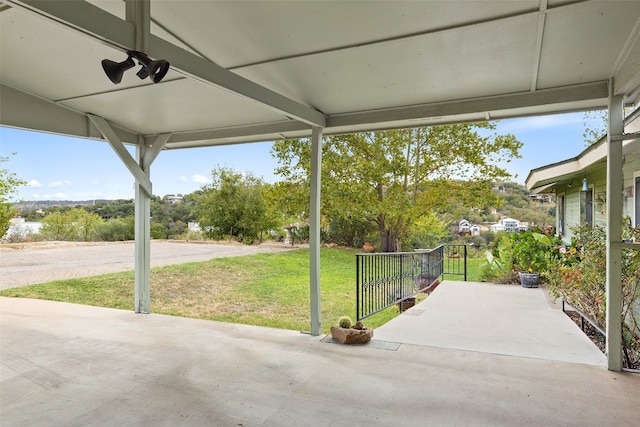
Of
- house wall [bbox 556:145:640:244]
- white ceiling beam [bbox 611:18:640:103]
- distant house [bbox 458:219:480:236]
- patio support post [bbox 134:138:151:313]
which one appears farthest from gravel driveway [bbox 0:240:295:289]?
white ceiling beam [bbox 611:18:640:103]

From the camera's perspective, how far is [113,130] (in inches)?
198

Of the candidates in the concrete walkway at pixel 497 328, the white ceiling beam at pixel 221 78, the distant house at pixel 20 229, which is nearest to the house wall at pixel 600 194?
the concrete walkway at pixel 497 328

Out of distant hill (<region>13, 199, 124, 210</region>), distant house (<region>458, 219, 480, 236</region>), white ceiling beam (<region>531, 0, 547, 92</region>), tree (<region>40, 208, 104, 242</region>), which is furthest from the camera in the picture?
distant house (<region>458, 219, 480, 236</region>)

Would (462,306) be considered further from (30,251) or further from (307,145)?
(30,251)

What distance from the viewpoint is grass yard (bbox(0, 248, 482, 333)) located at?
715 cm

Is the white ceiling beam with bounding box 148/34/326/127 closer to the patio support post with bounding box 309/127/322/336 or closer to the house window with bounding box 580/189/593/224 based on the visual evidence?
the patio support post with bounding box 309/127/322/336

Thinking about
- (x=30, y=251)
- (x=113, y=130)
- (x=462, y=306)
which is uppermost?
(x=113, y=130)

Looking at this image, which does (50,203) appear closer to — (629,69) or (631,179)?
(629,69)

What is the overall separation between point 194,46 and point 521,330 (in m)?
4.59

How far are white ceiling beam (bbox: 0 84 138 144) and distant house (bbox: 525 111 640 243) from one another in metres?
Answer: 5.78

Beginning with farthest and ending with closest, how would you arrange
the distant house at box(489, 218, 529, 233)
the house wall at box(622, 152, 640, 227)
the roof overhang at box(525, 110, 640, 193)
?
the distant house at box(489, 218, 529, 233) < the house wall at box(622, 152, 640, 227) < the roof overhang at box(525, 110, 640, 193)

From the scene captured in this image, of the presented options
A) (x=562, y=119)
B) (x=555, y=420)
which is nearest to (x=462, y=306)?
(x=555, y=420)

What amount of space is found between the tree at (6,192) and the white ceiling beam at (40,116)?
4467 millimetres

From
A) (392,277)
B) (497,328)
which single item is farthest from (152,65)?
(392,277)
